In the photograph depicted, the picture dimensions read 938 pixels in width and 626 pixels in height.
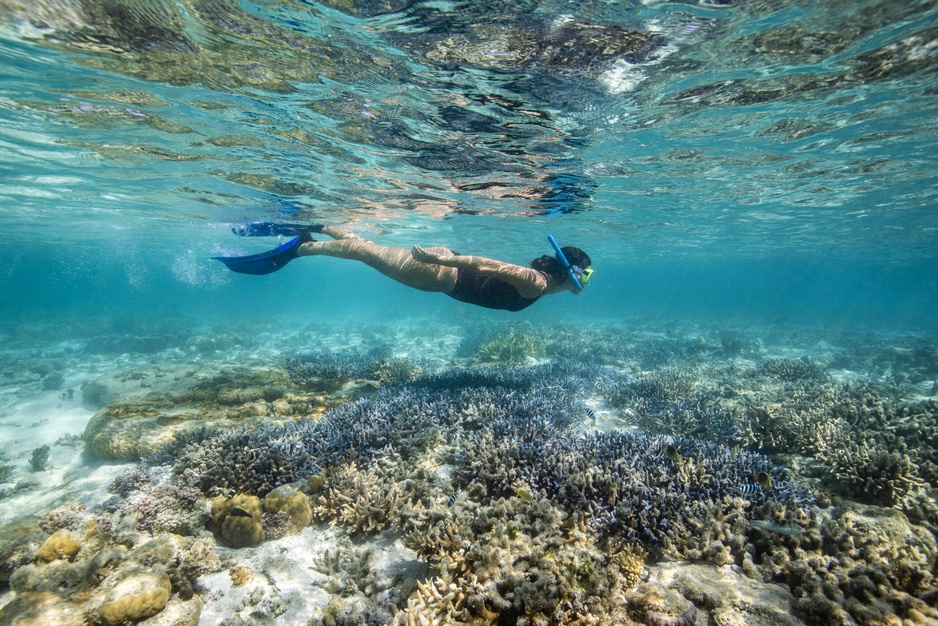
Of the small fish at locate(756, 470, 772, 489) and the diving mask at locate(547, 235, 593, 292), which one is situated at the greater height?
the diving mask at locate(547, 235, 593, 292)

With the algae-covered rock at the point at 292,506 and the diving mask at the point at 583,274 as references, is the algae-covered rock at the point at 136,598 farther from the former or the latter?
the diving mask at the point at 583,274

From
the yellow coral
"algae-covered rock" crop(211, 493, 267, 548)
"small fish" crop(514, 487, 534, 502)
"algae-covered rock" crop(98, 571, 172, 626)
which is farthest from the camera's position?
"algae-covered rock" crop(211, 493, 267, 548)

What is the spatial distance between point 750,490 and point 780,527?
3.23ft

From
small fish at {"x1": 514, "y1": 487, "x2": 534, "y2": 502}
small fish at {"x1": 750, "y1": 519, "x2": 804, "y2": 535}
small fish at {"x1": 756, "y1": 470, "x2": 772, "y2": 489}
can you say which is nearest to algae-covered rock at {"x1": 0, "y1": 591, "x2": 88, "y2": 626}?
small fish at {"x1": 514, "y1": 487, "x2": 534, "y2": 502}

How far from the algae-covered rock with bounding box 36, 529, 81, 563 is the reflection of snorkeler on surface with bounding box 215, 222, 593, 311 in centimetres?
586

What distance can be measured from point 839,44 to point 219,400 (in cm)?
1461

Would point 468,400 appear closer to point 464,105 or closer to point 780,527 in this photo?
point 780,527

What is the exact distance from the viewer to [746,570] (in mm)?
3631

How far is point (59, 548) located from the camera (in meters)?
3.90

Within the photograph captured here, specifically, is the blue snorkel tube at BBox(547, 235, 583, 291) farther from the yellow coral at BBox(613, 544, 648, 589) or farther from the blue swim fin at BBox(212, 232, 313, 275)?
the blue swim fin at BBox(212, 232, 313, 275)

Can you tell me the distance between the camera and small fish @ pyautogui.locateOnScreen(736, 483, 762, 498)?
4.55 m

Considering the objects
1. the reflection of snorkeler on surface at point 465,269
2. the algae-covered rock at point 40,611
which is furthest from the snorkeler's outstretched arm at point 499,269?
the algae-covered rock at point 40,611

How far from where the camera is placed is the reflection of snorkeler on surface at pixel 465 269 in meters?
7.22

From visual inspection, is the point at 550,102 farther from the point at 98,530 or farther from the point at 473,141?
the point at 98,530
